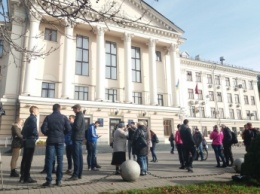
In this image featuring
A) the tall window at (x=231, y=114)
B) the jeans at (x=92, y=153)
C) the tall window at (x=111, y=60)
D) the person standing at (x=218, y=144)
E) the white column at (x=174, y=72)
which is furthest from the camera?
the tall window at (x=231, y=114)

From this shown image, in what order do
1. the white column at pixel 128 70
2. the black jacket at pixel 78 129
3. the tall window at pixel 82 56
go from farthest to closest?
the white column at pixel 128 70 < the tall window at pixel 82 56 < the black jacket at pixel 78 129

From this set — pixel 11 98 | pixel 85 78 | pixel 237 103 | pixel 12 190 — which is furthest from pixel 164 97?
pixel 12 190

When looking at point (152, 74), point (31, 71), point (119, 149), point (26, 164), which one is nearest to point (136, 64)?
point (152, 74)

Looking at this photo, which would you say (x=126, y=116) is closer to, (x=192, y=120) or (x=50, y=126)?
(x=192, y=120)

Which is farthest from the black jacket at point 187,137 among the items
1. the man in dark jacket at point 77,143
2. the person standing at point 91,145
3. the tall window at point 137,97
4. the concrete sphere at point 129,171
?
the tall window at point 137,97

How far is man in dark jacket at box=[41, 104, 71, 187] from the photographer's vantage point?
6.69m

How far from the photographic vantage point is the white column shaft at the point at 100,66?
29.6 metres

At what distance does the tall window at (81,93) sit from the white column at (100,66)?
6.33 feet

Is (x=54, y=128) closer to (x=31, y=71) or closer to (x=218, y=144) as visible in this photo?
(x=218, y=144)

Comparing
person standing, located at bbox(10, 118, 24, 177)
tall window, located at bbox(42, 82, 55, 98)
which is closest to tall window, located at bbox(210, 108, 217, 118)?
tall window, located at bbox(42, 82, 55, 98)

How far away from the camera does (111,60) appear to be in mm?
33281

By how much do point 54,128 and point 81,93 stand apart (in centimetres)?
2376

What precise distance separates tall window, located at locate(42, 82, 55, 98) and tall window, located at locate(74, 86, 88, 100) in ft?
9.00

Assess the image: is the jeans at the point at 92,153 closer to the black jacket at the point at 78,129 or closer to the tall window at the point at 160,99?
the black jacket at the point at 78,129
